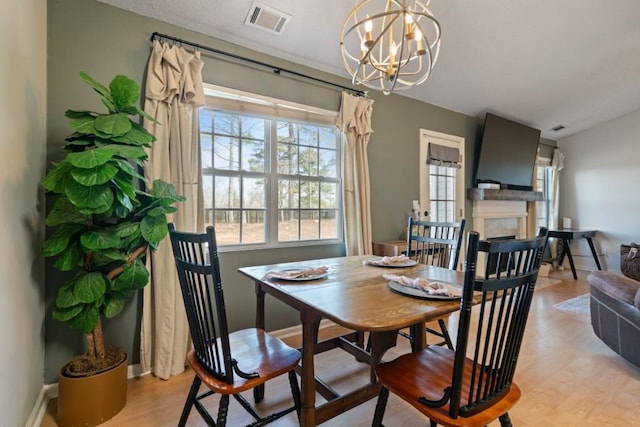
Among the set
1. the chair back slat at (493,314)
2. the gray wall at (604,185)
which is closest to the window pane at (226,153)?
the chair back slat at (493,314)

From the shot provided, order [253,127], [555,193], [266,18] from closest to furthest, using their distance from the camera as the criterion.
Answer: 1. [266,18]
2. [253,127]
3. [555,193]

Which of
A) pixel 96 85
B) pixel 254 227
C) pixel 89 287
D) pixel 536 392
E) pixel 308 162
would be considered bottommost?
pixel 536 392

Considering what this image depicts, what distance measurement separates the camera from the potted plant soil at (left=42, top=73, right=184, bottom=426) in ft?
5.31

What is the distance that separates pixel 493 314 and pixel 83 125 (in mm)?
2103

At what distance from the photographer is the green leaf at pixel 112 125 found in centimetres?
171

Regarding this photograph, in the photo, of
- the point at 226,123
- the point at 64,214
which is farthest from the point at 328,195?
the point at 64,214

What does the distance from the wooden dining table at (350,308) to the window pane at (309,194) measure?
1.22 metres

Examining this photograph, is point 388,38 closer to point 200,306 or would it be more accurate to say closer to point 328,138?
point 328,138

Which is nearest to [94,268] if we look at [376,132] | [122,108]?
[122,108]

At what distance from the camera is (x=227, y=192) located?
2.82 meters

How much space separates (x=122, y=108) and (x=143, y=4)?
3.19ft

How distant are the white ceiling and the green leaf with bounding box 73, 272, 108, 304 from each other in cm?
187

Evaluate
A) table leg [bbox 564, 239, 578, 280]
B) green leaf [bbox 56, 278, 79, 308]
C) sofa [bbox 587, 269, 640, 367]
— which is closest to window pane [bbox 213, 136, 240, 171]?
green leaf [bbox 56, 278, 79, 308]

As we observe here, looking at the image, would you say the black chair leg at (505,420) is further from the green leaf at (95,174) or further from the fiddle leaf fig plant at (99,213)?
the green leaf at (95,174)
